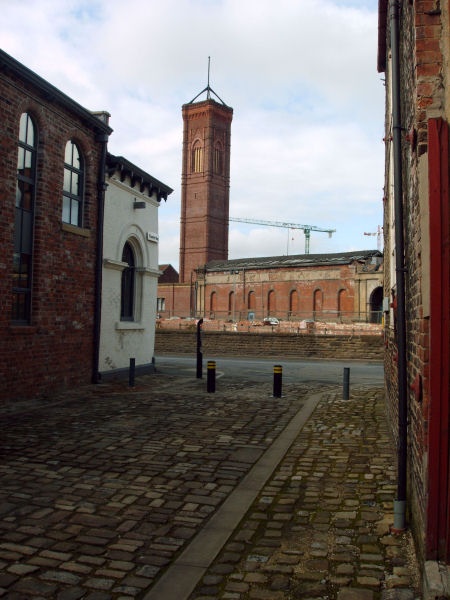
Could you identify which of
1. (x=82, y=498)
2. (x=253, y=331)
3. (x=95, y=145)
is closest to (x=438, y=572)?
(x=82, y=498)

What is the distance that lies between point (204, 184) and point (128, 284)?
55.7 m

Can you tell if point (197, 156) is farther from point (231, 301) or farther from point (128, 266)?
point (128, 266)

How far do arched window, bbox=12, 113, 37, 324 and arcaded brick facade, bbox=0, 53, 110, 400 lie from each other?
0.09 m

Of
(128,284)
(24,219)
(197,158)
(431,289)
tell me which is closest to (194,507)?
(431,289)

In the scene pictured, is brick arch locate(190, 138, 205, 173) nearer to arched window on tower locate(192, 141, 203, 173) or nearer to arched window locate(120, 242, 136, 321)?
arched window on tower locate(192, 141, 203, 173)

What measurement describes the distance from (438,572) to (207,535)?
1.87 m

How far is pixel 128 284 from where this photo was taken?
54.7 ft

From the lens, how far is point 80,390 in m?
12.9

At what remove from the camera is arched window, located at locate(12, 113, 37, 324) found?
11164 millimetres

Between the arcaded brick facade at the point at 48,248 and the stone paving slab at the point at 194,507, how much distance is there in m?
2.13

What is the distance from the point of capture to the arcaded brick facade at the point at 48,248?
416 inches

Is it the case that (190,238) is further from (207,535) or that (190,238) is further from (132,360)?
(207,535)

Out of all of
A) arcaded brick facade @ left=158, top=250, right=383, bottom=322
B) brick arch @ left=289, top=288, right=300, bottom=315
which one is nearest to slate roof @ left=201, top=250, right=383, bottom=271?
arcaded brick facade @ left=158, top=250, right=383, bottom=322

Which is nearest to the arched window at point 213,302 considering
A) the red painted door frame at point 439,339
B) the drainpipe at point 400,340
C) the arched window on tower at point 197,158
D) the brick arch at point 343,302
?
the brick arch at point 343,302
